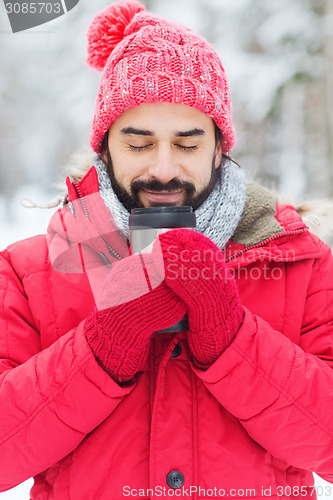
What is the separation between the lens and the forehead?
1257 millimetres

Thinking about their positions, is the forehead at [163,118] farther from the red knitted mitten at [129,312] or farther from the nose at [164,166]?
the red knitted mitten at [129,312]

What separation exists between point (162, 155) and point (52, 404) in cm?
64

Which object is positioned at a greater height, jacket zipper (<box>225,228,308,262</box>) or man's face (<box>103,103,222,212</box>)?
man's face (<box>103,103,222,212</box>)

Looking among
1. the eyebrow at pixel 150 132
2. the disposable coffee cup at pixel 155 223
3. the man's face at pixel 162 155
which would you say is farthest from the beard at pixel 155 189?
the disposable coffee cup at pixel 155 223

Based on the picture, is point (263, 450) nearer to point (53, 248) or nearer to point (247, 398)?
point (247, 398)

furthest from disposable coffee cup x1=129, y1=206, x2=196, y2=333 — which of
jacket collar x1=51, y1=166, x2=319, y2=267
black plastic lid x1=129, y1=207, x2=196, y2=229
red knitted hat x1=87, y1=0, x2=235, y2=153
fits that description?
red knitted hat x1=87, y1=0, x2=235, y2=153

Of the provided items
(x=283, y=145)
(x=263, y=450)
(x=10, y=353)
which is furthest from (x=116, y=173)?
(x=283, y=145)

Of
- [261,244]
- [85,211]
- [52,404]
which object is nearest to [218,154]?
[261,244]

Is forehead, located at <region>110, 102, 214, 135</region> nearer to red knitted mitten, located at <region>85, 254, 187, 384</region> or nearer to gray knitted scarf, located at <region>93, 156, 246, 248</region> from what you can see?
gray knitted scarf, located at <region>93, 156, 246, 248</region>

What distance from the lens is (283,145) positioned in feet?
20.6

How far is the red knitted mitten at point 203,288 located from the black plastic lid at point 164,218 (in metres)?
0.06

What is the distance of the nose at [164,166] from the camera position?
124 cm

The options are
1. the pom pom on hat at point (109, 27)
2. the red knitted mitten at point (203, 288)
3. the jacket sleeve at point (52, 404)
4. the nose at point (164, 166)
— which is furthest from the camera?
the pom pom on hat at point (109, 27)

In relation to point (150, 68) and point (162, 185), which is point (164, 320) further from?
point (150, 68)
